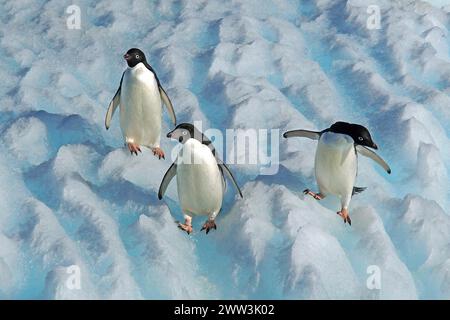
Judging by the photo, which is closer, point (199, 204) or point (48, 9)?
point (199, 204)

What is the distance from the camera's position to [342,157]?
3562 mm

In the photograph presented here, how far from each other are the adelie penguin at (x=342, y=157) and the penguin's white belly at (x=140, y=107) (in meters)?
0.90

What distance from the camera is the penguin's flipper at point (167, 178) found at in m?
3.55

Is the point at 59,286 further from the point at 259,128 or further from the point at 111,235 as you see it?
the point at 259,128

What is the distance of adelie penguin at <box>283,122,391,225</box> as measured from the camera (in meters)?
3.55

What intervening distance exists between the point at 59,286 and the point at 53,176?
0.93 meters

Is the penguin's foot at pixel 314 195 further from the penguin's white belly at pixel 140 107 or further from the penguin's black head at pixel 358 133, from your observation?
the penguin's white belly at pixel 140 107

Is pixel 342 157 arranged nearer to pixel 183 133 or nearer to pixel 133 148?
pixel 183 133

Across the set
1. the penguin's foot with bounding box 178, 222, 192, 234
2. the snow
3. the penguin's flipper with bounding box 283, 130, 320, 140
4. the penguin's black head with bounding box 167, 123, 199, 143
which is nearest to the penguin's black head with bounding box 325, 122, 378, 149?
the penguin's flipper with bounding box 283, 130, 320, 140

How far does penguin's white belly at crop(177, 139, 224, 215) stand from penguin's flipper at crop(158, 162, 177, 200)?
7 centimetres

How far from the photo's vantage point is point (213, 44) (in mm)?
5414

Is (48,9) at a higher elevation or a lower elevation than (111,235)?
lower

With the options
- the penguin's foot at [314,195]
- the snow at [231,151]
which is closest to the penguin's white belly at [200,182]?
the snow at [231,151]
